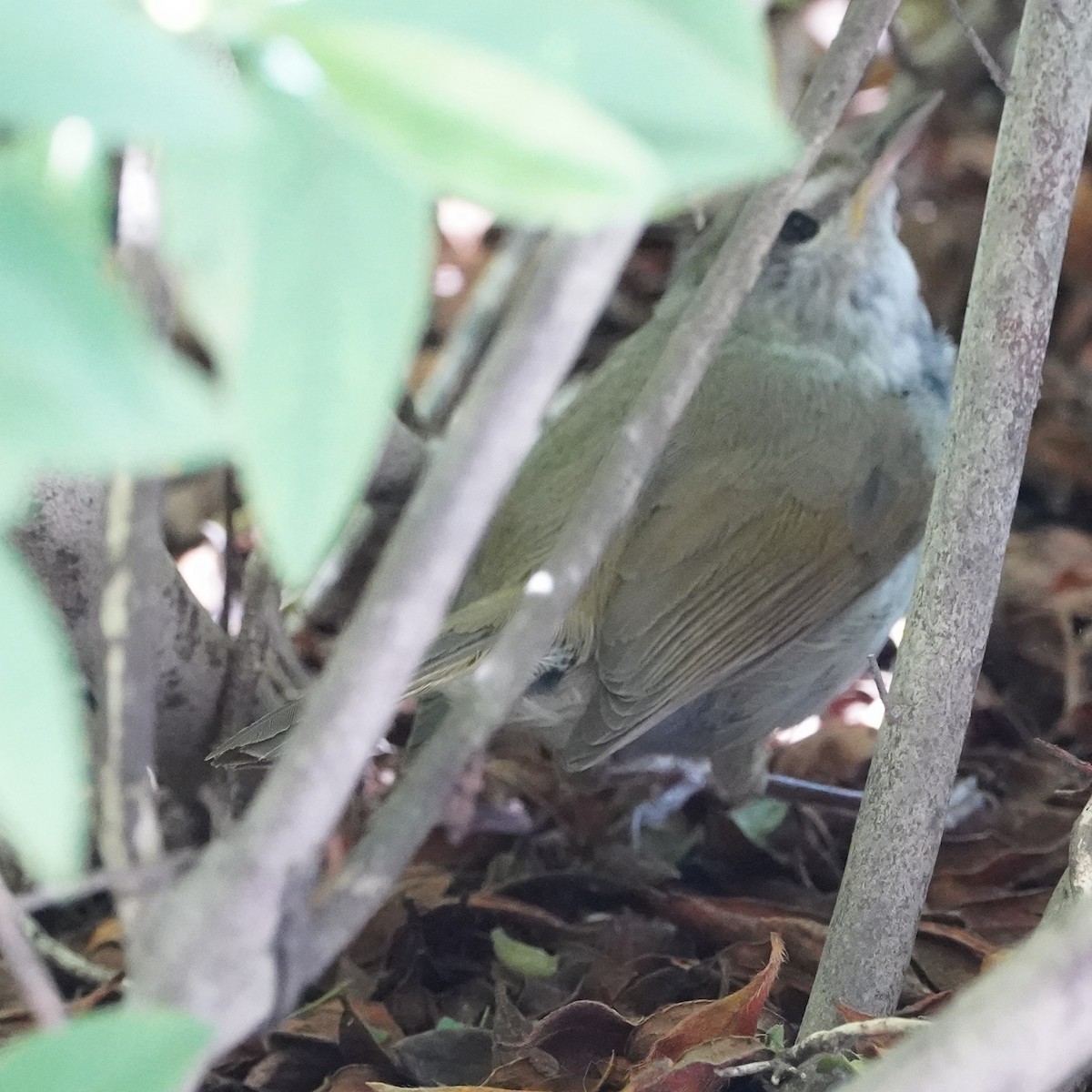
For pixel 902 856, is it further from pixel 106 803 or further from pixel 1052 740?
pixel 1052 740

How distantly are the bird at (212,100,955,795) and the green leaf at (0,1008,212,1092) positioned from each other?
104 cm

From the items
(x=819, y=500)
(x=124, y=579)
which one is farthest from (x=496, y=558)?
(x=124, y=579)

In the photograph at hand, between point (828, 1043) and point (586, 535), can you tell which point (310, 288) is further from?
point (828, 1043)

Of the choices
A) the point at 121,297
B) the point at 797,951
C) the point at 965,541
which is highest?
the point at 121,297

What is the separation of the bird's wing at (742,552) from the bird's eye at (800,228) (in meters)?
0.36

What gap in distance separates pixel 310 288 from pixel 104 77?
0.27ft

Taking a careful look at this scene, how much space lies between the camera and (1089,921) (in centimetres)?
58

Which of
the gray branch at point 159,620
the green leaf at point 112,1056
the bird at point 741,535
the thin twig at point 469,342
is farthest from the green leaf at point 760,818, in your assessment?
the green leaf at point 112,1056

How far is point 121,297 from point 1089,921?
1.52 feet

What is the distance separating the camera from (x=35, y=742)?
0.40 metres

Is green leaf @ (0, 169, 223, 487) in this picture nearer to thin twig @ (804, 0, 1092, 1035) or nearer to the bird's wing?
thin twig @ (804, 0, 1092, 1035)

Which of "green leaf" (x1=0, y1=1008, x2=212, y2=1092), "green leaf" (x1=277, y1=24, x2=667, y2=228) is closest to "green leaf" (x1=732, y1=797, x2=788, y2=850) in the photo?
"green leaf" (x1=0, y1=1008, x2=212, y2=1092)

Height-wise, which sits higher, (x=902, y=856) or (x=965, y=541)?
(x=965, y=541)

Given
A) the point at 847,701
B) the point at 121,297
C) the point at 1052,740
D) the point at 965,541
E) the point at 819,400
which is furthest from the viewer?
the point at 847,701
